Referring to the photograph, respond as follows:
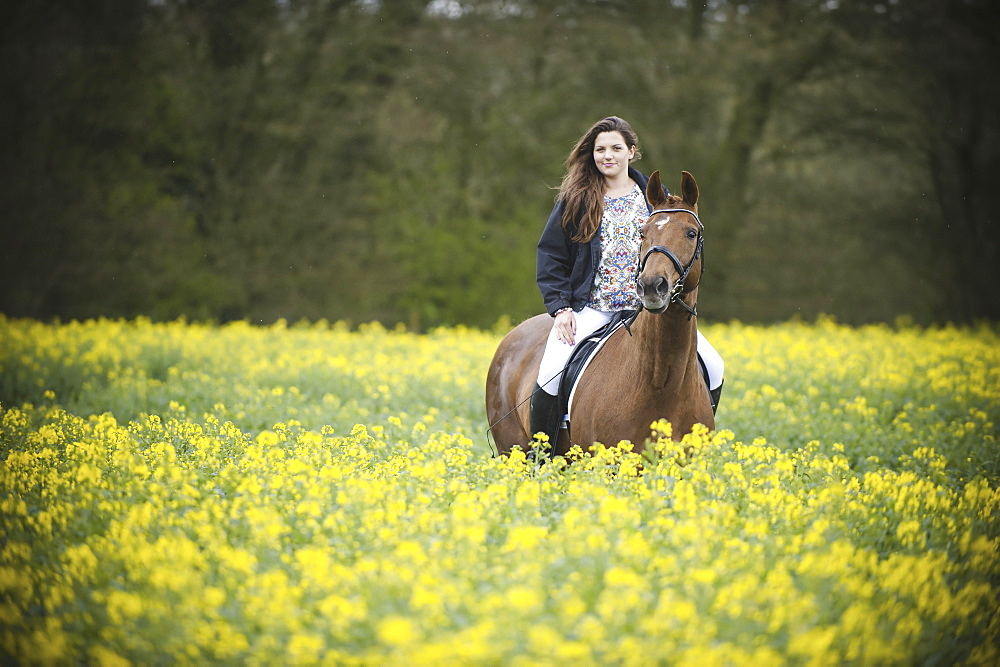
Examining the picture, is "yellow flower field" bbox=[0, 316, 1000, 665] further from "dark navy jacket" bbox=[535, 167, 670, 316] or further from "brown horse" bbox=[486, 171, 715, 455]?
"dark navy jacket" bbox=[535, 167, 670, 316]

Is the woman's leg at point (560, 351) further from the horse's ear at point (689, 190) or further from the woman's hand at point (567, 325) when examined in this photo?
the horse's ear at point (689, 190)

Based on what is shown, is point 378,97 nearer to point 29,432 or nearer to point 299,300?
point 299,300

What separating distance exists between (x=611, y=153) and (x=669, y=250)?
109 cm

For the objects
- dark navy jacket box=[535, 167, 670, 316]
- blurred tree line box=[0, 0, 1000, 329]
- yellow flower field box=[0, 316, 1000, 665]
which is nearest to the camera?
yellow flower field box=[0, 316, 1000, 665]

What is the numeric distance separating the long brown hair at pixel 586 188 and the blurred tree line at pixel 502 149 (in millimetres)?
14788

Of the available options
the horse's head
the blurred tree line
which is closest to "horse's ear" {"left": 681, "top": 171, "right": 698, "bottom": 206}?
the horse's head

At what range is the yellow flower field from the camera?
11.0 ft

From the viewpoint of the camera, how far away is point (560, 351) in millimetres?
6223

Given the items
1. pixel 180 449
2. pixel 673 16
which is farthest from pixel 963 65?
pixel 180 449

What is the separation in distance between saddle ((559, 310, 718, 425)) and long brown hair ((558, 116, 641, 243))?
1.78 feet

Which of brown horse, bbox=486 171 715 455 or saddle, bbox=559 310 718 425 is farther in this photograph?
saddle, bbox=559 310 718 425

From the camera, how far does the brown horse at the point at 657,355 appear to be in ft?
17.2

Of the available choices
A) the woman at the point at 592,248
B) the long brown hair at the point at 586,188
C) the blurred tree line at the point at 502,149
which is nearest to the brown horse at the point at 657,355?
the woman at the point at 592,248

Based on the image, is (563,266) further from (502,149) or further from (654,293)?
(502,149)
